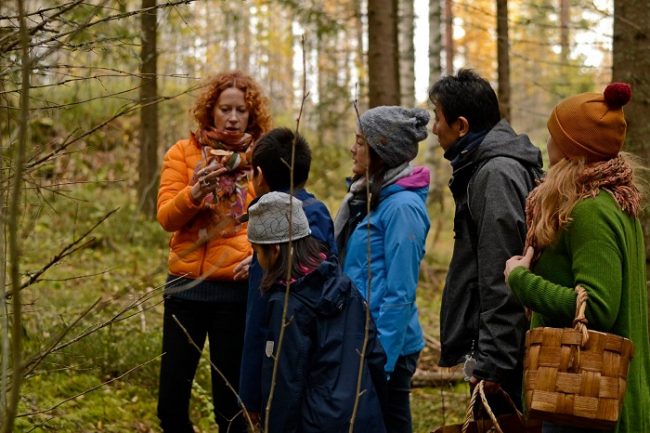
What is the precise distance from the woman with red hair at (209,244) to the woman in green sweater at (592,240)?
72.9 inches

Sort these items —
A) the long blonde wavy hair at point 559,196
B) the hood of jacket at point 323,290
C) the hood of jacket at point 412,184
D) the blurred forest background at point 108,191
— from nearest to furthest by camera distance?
the blurred forest background at point 108,191, the long blonde wavy hair at point 559,196, the hood of jacket at point 323,290, the hood of jacket at point 412,184

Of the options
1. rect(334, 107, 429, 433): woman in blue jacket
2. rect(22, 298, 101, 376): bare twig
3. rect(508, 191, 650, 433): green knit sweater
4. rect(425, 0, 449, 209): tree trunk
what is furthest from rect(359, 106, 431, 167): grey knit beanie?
rect(425, 0, 449, 209): tree trunk

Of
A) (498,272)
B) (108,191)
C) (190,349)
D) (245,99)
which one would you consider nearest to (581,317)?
(498,272)

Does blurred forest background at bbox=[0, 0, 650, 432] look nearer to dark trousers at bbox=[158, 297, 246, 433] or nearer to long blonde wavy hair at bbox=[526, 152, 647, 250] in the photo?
dark trousers at bbox=[158, 297, 246, 433]

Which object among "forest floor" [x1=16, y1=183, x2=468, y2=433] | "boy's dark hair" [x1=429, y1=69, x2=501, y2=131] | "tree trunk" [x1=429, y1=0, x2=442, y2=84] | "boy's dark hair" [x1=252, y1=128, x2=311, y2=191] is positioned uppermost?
"tree trunk" [x1=429, y1=0, x2=442, y2=84]

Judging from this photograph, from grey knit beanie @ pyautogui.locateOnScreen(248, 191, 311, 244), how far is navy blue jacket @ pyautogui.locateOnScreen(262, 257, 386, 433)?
20 cm

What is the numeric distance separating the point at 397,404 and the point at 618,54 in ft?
8.90

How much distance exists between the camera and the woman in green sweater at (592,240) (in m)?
2.89

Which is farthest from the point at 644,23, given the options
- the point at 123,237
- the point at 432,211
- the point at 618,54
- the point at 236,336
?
the point at 432,211

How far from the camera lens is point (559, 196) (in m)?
3.02

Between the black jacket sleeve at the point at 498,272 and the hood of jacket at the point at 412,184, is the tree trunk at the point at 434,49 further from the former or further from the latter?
the black jacket sleeve at the point at 498,272

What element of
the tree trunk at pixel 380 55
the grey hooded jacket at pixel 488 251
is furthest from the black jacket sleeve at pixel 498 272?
the tree trunk at pixel 380 55

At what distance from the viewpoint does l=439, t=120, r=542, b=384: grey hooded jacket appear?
3477 millimetres

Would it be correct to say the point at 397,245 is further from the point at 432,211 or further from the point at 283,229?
the point at 432,211
